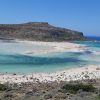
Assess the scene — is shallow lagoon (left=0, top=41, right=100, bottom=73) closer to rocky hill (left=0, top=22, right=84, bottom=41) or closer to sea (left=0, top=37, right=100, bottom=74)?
sea (left=0, top=37, right=100, bottom=74)

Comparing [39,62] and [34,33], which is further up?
[34,33]

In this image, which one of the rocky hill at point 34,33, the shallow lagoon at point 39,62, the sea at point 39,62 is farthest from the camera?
the rocky hill at point 34,33

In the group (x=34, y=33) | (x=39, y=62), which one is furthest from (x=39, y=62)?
(x=34, y=33)

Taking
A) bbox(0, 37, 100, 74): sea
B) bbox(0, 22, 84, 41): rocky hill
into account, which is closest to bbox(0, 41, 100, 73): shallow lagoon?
bbox(0, 37, 100, 74): sea

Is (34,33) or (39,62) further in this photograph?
(34,33)

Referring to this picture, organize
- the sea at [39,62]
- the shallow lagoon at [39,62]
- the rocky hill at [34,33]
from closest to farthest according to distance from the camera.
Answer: the sea at [39,62] < the shallow lagoon at [39,62] < the rocky hill at [34,33]

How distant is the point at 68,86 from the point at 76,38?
112 m

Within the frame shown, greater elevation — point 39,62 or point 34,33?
point 34,33

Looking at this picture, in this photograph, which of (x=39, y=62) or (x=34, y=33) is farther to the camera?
(x=34, y=33)

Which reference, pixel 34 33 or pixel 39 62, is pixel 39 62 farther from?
pixel 34 33

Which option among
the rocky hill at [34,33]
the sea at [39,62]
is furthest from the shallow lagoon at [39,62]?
the rocky hill at [34,33]

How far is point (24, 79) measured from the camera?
2328 centimetres

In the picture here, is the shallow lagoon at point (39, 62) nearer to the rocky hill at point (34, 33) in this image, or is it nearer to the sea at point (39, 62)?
the sea at point (39, 62)

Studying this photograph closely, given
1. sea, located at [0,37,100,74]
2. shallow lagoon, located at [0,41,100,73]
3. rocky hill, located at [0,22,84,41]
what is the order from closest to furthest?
1. sea, located at [0,37,100,74]
2. shallow lagoon, located at [0,41,100,73]
3. rocky hill, located at [0,22,84,41]
